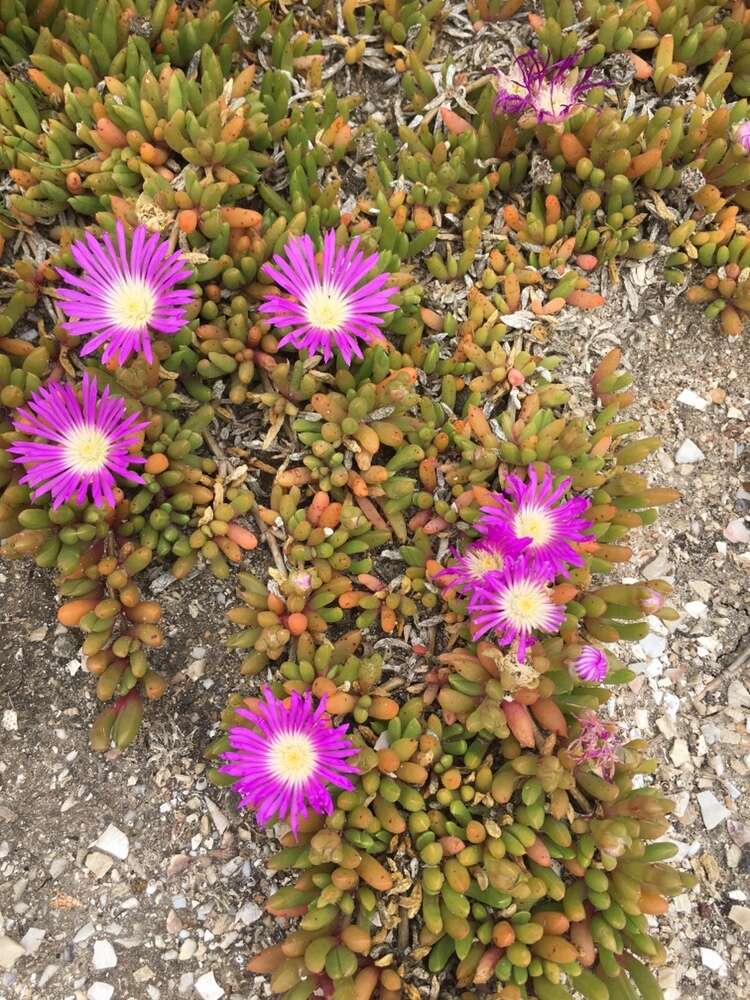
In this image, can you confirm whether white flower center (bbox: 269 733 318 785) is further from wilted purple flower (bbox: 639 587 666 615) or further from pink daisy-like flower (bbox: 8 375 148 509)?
wilted purple flower (bbox: 639 587 666 615)

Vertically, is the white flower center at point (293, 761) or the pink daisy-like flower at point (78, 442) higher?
the pink daisy-like flower at point (78, 442)

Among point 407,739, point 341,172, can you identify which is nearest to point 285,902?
point 407,739

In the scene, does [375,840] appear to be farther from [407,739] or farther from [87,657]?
[87,657]

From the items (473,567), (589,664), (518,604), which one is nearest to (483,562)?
(473,567)

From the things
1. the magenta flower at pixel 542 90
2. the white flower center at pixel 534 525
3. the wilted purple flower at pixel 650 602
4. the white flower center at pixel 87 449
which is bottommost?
the wilted purple flower at pixel 650 602

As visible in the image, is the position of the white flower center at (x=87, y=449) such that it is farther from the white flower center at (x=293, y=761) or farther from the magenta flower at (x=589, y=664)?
the magenta flower at (x=589, y=664)

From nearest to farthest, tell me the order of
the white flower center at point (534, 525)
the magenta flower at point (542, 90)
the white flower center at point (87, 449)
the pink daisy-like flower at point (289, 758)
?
the pink daisy-like flower at point (289, 758) → the white flower center at point (87, 449) → the white flower center at point (534, 525) → the magenta flower at point (542, 90)

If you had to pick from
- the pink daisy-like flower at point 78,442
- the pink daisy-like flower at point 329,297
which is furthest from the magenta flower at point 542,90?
the pink daisy-like flower at point 78,442

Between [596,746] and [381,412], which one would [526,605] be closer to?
[596,746]
